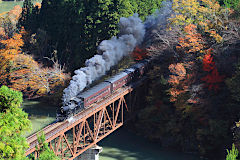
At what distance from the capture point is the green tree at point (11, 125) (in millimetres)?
15375

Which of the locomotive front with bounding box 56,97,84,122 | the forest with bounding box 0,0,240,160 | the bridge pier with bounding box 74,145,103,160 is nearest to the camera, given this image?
the locomotive front with bounding box 56,97,84,122

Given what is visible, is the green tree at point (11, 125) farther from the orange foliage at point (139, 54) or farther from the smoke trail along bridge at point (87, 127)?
the orange foliage at point (139, 54)

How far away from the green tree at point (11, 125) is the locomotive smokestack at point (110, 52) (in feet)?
40.7

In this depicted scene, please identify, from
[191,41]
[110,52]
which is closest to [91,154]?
[110,52]

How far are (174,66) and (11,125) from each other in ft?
67.2

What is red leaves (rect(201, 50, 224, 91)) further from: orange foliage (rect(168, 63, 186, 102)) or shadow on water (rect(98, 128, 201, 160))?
shadow on water (rect(98, 128, 201, 160))

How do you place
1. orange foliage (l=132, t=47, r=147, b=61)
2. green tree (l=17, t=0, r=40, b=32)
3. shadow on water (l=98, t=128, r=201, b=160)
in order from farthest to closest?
green tree (l=17, t=0, r=40, b=32) < orange foliage (l=132, t=47, r=147, b=61) < shadow on water (l=98, t=128, r=201, b=160)

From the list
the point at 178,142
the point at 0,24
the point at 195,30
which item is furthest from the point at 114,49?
the point at 0,24

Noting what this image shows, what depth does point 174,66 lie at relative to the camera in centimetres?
3356

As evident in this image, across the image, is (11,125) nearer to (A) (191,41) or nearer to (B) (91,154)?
(B) (91,154)

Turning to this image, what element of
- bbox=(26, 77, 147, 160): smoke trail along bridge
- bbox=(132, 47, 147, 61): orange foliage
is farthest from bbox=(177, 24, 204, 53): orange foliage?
bbox=(132, 47, 147, 61): orange foliage

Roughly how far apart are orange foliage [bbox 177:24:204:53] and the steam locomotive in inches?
190

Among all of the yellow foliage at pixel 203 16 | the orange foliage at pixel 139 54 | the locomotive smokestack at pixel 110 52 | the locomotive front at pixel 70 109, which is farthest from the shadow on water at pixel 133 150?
the yellow foliage at pixel 203 16

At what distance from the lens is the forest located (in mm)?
32031
